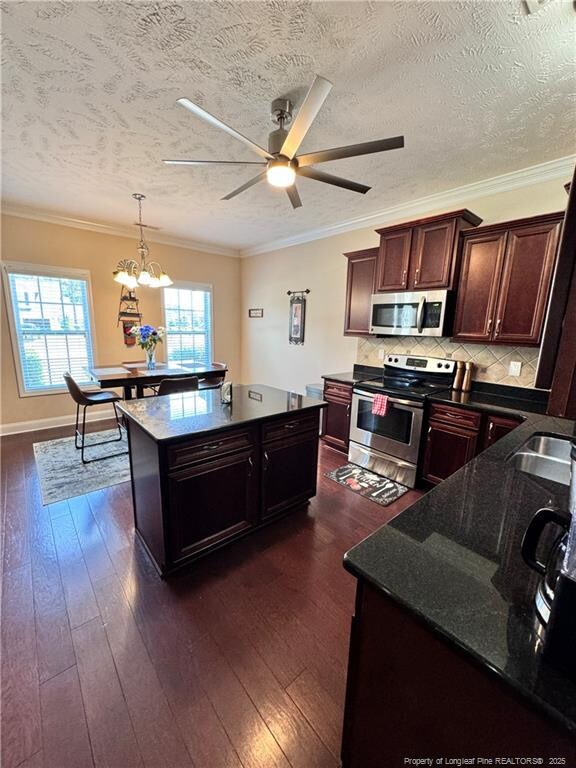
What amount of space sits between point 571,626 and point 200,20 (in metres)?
2.42

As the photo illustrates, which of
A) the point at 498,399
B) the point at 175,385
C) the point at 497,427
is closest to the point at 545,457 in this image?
the point at 497,427

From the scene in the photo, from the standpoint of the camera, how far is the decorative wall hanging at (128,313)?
185 inches

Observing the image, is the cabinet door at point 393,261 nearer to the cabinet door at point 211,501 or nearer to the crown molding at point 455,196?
the crown molding at point 455,196

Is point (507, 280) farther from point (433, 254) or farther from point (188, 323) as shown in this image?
point (188, 323)

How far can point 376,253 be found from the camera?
3.48 m

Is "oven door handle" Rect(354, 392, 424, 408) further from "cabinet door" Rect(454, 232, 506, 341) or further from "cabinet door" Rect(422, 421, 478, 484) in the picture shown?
"cabinet door" Rect(454, 232, 506, 341)

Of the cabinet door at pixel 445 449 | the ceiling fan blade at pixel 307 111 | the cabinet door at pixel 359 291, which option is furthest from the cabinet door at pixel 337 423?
the ceiling fan blade at pixel 307 111

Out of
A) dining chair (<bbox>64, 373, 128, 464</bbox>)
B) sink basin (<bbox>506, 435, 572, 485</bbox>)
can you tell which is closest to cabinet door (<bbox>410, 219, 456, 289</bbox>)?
sink basin (<bbox>506, 435, 572, 485</bbox>)

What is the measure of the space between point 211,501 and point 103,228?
174 inches

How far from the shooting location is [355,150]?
1.70 meters

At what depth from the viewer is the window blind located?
405cm

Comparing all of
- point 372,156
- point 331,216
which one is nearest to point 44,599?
point 372,156

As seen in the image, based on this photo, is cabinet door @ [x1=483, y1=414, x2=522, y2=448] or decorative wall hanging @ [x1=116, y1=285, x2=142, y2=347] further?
decorative wall hanging @ [x1=116, y1=285, x2=142, y2=347]

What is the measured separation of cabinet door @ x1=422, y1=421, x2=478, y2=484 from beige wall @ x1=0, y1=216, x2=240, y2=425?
14.0 feet
